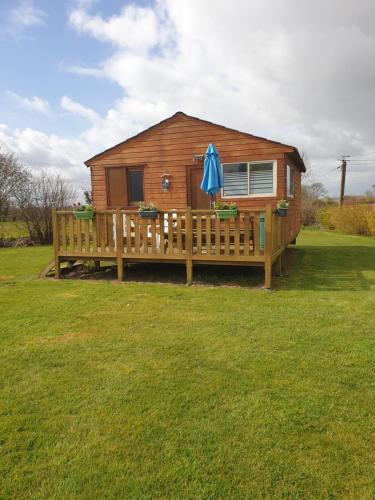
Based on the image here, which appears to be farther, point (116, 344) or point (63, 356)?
point (116, 344)

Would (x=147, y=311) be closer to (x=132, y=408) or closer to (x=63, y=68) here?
(x=132, y=408)

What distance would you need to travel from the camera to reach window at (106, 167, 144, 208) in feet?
33.8

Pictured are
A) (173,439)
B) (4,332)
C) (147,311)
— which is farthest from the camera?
(147,311)

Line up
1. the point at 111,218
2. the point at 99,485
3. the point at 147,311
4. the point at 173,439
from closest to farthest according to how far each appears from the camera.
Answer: the point at 99,485 → the point at 173,439 → the point at 147,311 → the point at 111,218

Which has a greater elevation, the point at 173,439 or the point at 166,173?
the point at 166,173

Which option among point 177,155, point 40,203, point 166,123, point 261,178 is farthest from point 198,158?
point 40,203

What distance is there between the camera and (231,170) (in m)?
9.44

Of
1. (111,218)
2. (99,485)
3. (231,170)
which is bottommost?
(99,485)

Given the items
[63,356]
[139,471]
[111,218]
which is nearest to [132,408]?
[139,471]


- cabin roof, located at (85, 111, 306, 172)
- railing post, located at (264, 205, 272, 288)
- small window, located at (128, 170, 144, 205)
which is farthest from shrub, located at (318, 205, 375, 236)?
railing post, located at (264, 205, 272, 288)

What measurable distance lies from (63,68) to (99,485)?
10.8m

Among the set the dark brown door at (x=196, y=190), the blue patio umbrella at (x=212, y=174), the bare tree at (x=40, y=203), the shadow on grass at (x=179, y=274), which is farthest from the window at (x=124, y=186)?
the bare tree at (x=40, y=203)

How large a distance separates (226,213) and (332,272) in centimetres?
355

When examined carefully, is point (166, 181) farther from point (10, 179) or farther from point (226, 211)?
point (10, 179)
